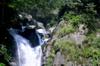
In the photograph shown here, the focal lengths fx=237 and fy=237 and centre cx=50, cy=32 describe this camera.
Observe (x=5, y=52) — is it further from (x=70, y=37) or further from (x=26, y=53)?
(x=70, y=37)

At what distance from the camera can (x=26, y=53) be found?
15031 millimetres

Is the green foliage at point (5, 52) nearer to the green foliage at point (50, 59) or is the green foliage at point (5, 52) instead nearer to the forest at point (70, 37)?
the forest at point (70, 37)

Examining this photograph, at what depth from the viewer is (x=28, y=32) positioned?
1691 cm

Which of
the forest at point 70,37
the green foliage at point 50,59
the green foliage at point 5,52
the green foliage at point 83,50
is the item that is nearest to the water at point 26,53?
the forest at point 70,37

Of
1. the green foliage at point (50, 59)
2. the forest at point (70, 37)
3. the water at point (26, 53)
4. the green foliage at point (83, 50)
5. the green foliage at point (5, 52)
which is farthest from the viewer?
the water at point (26, 53)

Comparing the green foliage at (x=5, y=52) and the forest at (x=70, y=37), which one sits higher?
the forest at (x=70, y=37)

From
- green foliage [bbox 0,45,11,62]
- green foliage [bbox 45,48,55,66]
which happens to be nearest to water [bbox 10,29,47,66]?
green foliage [bbox 0,45,11,62]

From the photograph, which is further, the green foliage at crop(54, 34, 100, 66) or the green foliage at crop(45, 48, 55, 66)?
the green foliage at crop(45, 48, 55, 66)

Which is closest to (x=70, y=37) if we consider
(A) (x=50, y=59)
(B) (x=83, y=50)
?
(B) (x=83, y=50)

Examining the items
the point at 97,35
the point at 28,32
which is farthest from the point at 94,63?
the point at 28,32

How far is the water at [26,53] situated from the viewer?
1458 centimetres

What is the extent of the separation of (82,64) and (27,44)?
6.30m

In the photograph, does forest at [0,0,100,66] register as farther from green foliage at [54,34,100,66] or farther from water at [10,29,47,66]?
water at [10,29,47,66]

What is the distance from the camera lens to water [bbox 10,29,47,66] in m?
14.6
